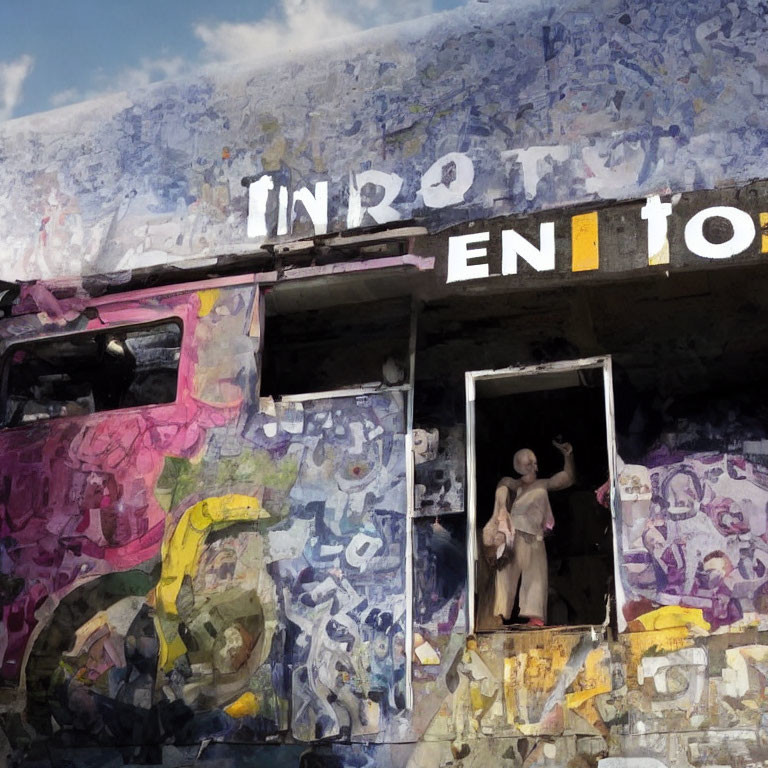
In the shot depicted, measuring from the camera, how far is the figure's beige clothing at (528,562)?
10.9 metres

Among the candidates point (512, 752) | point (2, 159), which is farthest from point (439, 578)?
point (2, 159)

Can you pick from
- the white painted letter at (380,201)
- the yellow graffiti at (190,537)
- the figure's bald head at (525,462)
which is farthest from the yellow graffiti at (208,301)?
the figure's bald head at (525,462)

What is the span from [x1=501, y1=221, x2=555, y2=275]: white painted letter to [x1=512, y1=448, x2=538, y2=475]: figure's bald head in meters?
1.57

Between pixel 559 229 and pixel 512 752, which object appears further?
pixel 559 229

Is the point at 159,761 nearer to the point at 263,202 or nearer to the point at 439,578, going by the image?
the point at 439,578

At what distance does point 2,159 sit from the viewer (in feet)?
47.7

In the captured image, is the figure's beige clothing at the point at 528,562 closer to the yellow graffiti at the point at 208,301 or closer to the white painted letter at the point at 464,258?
the white painted letter at the point at 464,258

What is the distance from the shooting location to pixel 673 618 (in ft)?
33.1

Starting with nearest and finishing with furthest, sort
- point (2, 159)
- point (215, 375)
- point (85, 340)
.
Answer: point (215, 375)
point (85, 340)
point (2, 159)

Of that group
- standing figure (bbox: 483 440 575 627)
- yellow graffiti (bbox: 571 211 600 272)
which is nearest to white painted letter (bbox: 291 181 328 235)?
yellow graffiti (bbox: 571 211 600 272)

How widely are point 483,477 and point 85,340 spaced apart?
12.4 ft

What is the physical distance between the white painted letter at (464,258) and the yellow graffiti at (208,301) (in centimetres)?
217

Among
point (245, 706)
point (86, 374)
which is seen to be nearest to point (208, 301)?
point (86, 374)

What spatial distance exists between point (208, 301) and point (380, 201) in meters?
1.75
